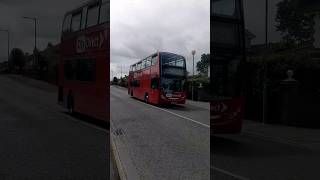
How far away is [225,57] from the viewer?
2234 millimetres

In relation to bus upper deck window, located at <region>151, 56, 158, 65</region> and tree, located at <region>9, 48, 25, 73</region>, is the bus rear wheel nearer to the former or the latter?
bus upper deck window, located at <region>151, 56, 158, 65</region>

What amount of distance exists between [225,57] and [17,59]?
3.51ft

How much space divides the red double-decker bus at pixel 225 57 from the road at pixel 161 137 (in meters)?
0.09

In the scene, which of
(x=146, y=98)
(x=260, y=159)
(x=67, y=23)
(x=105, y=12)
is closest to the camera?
(x=105, y=12)

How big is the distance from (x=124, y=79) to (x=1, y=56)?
0.62 metres

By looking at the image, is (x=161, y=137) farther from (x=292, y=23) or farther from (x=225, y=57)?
(x=292, y=23)

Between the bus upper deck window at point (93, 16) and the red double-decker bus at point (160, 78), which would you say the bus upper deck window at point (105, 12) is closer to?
the bus upper deck window at point (93, 16)

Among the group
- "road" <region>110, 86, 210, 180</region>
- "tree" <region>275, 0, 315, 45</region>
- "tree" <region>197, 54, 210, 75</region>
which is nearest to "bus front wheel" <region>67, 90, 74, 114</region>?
"road" <region>110, 86, 210, 180</region>

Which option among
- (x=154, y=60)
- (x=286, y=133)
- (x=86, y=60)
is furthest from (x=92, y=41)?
(x=286, y=133)

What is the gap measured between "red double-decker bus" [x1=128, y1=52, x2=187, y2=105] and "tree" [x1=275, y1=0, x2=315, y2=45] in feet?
1.74

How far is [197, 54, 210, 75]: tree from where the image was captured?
7.30 ft

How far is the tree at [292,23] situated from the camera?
216 cm

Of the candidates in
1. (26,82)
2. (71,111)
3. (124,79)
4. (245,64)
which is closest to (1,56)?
(26,82)

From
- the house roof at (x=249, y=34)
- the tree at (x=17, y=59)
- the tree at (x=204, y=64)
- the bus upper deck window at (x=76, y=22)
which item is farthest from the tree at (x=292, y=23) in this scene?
the tree at (x=17, y=59)
